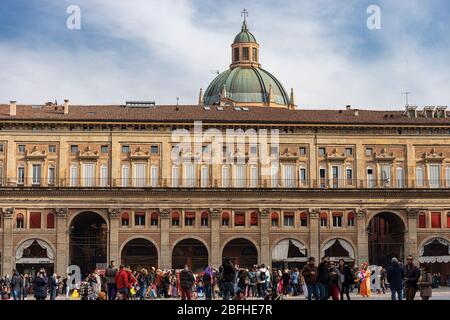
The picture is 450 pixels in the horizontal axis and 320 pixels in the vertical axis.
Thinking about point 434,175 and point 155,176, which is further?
point 434,175

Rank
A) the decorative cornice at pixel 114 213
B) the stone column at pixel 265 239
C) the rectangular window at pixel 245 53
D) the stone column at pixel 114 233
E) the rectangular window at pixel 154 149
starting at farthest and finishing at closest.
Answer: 1. the rectangular window at pixel 245 53
2. the rectangular window at pixel 154 149
3. the decorative cornice at pixel 114 213
4. the stone column at pixel 265 239
5. the stone column at pixel 114 233

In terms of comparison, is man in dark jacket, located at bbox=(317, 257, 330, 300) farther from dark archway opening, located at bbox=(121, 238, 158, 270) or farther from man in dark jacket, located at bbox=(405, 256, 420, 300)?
dark archway opening, located at bbox=(121, 238, 158, 270)

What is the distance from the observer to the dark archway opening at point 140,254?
70438 millimetres

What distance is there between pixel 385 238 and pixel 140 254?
21.3 m

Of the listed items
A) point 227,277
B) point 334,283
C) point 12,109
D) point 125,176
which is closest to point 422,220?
point 125,176

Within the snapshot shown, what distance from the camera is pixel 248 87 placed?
10100 centimetres

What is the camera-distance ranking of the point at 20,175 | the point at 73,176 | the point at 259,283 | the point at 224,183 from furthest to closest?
1. the point at 224,183
2. the point at 73,176
3. the point at 20,175
4. the point at 259,283

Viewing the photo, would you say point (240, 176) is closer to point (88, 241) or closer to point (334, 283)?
point (88, 241)

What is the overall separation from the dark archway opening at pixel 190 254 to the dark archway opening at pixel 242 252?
1891 mm

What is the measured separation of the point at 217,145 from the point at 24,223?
1646 cm

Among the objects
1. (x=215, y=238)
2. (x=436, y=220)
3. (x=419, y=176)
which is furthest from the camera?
(x=419, y=176)

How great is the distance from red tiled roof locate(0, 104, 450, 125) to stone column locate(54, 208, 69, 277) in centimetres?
782

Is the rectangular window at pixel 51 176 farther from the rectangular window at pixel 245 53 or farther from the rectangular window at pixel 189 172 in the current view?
the rectangular window at pixel 245 53

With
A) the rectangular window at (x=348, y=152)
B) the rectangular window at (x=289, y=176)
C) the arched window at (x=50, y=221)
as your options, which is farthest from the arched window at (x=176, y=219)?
the rectangular window at (x=348, y=152)
